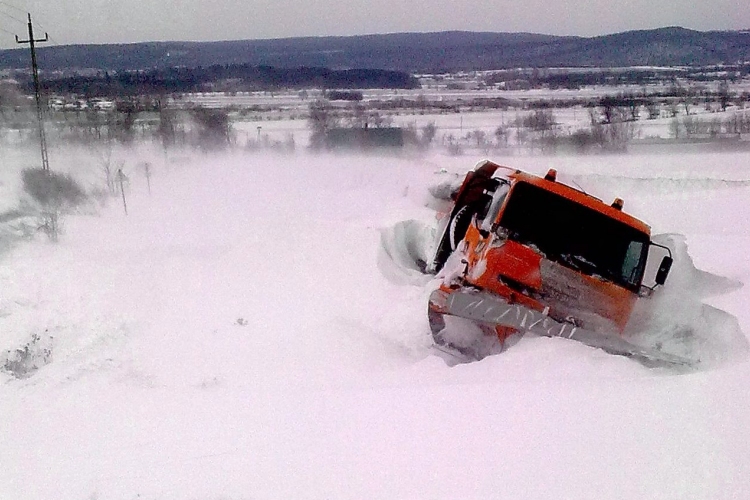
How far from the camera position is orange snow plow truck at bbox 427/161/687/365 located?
281 inches

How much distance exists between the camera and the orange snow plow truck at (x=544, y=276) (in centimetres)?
712

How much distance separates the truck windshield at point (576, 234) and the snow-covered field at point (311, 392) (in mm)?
1284

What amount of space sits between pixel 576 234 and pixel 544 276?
0.77 m

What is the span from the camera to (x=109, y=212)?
67.3 ft

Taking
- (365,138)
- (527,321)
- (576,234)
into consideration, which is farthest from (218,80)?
(527,321)

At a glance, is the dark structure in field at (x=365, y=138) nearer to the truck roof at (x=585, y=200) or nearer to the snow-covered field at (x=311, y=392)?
the snow-covered field at (x=311, y=392)

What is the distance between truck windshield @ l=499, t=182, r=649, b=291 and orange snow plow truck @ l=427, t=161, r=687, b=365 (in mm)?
11

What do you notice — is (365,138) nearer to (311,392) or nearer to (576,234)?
(576,234)

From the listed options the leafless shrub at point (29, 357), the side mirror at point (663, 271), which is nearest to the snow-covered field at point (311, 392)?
the leafless shrub at point (29, 357)

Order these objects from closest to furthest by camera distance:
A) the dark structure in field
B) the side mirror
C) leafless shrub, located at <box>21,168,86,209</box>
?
the side mirror → leafless shrub, located at <box>21,168,86,209</box> → the dark structure in field

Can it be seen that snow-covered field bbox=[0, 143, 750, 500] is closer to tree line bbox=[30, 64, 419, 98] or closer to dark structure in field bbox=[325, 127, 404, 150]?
dark structure in field bbox=[325, 127, 404, 150]

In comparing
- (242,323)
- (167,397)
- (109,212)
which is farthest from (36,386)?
(109,212)

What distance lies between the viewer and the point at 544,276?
7363 mm

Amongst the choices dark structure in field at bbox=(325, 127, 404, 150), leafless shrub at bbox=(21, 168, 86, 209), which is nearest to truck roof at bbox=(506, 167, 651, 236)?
leafless shrub at bbox=(21, 168, 86, 209)
